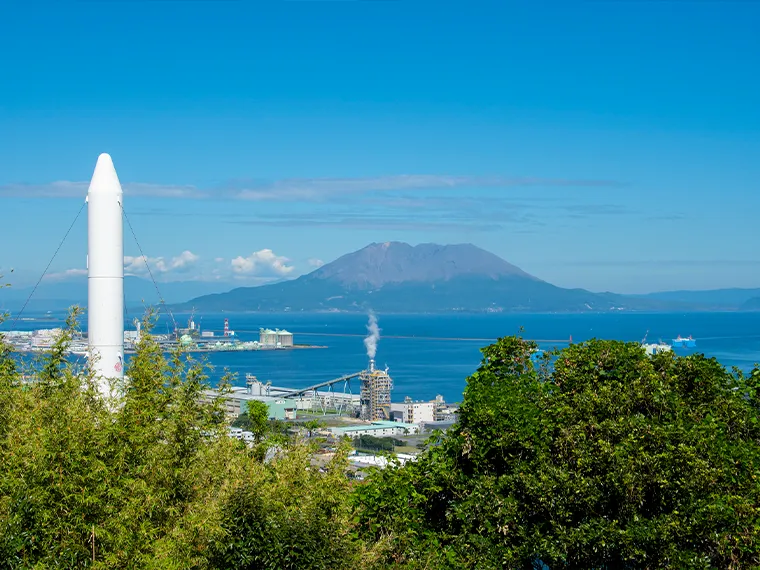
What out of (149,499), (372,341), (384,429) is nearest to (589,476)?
(149,499)

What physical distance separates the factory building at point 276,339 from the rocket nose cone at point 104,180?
98554 millimetres

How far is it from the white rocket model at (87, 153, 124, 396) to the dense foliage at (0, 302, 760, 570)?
5005 millimetres

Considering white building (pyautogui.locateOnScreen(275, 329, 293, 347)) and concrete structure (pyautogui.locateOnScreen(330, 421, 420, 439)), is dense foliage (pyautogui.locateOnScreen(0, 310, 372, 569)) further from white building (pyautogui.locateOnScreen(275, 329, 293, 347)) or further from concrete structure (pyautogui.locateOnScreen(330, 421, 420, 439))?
white building (pyautogui.locateOnScreen(275, 329, 293, 347))

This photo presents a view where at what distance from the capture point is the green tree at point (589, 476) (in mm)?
7742

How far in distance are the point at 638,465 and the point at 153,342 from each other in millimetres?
5615

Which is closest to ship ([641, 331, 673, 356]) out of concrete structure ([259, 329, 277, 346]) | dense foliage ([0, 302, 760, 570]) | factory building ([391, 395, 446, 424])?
dense foliage ([0, 302, 760, 570])

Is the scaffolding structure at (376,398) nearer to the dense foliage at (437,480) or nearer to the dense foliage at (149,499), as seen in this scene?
the dense foliage at (437,480)

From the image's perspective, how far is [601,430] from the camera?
8.73m

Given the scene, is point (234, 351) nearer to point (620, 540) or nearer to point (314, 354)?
point (314, 354)

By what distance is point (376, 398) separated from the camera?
178 feet

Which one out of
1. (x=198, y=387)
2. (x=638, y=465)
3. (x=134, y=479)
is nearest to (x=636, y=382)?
(x=638, y=465)

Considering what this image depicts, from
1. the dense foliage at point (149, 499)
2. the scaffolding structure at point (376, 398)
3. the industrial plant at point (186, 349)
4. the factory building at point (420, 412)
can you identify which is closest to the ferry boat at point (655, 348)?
the industrial plant at point (186, 349)

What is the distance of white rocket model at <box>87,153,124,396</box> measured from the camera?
52.7 feet

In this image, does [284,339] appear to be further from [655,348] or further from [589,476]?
[589,476]
